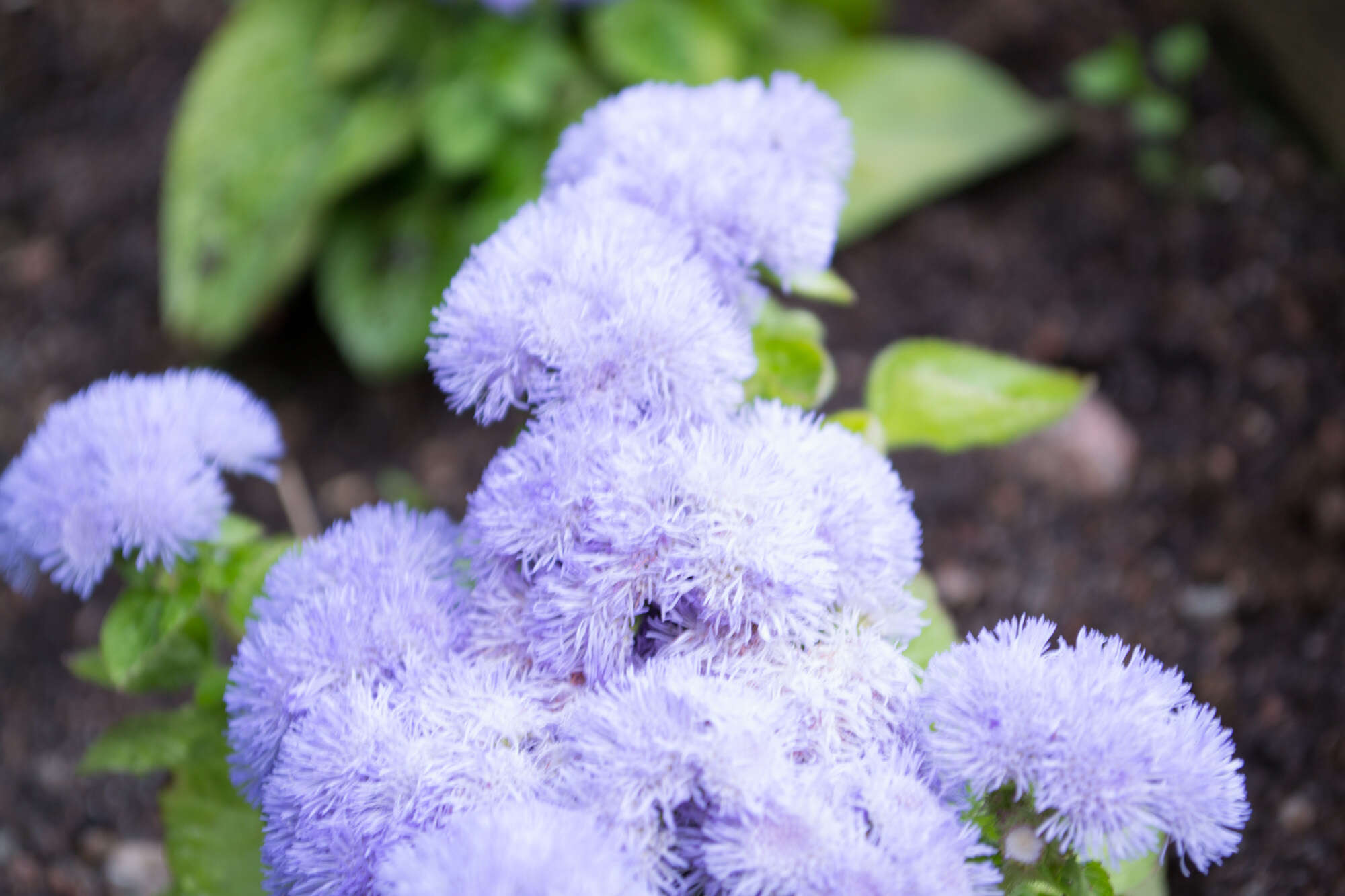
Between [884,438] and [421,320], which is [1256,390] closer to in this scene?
[884,438]

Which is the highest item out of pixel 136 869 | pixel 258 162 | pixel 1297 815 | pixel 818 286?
pixel 818 286

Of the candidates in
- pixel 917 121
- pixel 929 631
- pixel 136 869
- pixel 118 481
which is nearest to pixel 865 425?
pixel 929 631

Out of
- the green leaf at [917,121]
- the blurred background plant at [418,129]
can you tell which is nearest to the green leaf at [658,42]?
the blurred background plant at [418,129]

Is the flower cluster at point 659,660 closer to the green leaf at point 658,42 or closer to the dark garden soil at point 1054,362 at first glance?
the dark garden soil at point 1054,362

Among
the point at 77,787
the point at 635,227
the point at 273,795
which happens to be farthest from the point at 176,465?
the point at 77,787

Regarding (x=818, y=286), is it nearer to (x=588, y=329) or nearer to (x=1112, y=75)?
(x=588, y=329)

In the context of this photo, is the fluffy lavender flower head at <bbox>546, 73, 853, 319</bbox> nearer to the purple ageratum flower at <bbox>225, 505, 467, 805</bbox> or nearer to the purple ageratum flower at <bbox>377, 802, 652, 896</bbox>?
the purple ageratum flower at <bbox>225, 505, 467, 805</bbox>

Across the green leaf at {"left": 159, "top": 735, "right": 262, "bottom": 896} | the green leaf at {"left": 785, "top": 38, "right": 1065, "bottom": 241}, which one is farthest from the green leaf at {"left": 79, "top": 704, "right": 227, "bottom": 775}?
the green leaf at {"left": 785, "top": 38, "right": 1065, "bottom": 241}
